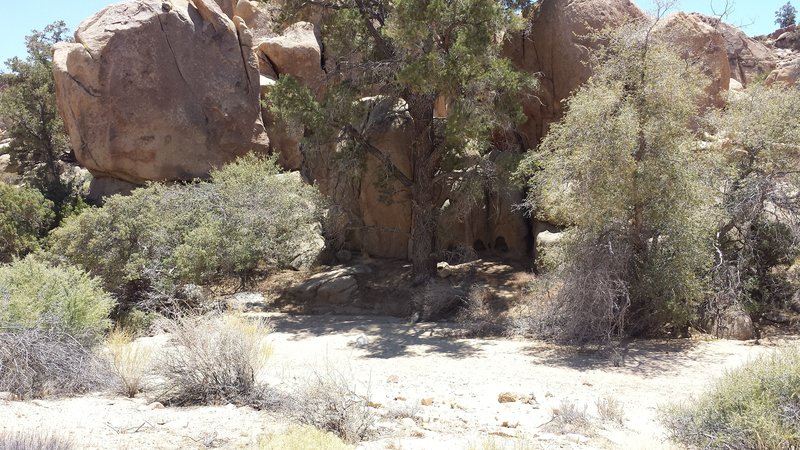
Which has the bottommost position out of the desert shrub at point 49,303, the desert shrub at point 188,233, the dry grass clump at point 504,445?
the dry grass clump at point 504,445

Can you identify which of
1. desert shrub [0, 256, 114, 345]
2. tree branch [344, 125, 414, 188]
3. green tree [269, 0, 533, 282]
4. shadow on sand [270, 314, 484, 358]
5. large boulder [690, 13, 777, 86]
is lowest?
shadow on sand [270, 314, 484, 358]

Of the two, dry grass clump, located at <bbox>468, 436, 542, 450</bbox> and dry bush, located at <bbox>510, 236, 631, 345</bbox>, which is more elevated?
dry bush, located at <bbox>510, 236, 631, 345</bbox>

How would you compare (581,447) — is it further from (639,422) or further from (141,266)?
(141,266)

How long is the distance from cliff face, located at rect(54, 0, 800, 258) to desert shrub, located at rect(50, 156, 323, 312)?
4.88 ft

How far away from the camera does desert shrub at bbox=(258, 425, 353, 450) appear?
18.6ft

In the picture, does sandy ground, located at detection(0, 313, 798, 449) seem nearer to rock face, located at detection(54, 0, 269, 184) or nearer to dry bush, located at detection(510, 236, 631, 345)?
dry bush, located at detection(510, 236, 631, 345)

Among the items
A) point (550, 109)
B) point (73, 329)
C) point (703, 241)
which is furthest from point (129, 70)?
point (703, 241)

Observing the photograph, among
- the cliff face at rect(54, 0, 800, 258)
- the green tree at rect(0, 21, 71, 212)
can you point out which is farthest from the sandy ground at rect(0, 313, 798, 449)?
the green tree at rect(0, 21, 71, 212)

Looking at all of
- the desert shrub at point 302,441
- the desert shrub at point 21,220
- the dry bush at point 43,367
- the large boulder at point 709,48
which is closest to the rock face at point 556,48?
the large boulder at point 709,48

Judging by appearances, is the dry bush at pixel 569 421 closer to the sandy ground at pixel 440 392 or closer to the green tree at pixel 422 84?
the sandy ground at pixel 440 392

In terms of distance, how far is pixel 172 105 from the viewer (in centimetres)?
2252

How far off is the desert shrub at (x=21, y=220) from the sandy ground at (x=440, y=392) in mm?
8380

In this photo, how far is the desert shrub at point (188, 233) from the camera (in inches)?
607

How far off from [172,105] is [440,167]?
9501 millimetres
